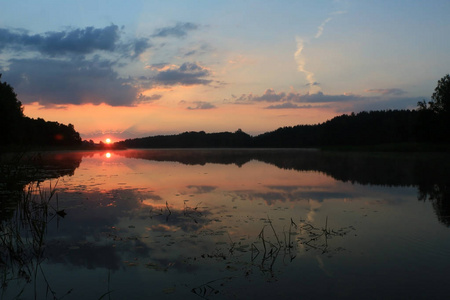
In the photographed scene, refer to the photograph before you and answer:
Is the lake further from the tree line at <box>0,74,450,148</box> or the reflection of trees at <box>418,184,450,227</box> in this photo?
the tree line at <box>0,74,450,148</box>

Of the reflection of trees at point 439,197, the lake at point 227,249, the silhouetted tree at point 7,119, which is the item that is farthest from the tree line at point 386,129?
the silhouetted tree at point 7,119

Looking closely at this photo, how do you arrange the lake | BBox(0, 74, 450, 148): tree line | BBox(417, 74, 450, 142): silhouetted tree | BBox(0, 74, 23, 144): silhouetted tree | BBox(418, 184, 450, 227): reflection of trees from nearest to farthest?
the lake → BBox(418, 184, 450, 227): reflection of trees → BBox(0, 74, 23, 144): silhouetted tree → BBox(0, 74, 450, 148): tree line → BBox(417, 74, 450, 142): silhouetted tree

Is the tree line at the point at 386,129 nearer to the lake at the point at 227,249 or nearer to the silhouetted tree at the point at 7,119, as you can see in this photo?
the lake at the point at 227,249

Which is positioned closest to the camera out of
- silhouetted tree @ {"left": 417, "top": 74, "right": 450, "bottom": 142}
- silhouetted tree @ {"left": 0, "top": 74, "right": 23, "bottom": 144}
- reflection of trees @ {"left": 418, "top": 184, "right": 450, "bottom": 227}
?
reflection of trees @ {"left": 418, "top": 184, "right": 450, "bottom": 227}

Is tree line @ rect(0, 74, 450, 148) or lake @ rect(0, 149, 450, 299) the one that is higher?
tree line @ rect(0, 74, 450, 148)

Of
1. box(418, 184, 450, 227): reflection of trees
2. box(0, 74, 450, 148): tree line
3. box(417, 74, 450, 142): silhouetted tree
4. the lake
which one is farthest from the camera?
box(417, 74, 450, 142): silhouetted tree

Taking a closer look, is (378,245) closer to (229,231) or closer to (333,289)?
(333,289)

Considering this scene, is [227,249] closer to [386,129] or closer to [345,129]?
[386,129]

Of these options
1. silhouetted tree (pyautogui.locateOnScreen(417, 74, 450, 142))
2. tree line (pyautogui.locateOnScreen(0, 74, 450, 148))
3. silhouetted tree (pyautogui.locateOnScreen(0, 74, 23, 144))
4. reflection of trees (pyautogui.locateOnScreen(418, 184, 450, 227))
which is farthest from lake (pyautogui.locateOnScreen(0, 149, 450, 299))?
silhouetted tree (pyautogui.locateOnScreen(417, 74, 450, 142))

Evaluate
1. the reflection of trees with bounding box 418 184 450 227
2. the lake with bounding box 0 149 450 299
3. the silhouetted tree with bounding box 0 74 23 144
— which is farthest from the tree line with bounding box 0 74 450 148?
the reflection of trees with bounding box 418 184 450 227

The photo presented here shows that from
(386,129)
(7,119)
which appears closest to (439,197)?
(7,119)

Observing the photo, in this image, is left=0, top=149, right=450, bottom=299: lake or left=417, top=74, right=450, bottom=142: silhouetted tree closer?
left=0, top=149, right=450, bottom=299: lake

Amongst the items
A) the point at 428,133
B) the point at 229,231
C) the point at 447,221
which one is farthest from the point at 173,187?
the point at 428,133

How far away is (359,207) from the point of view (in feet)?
42.5
